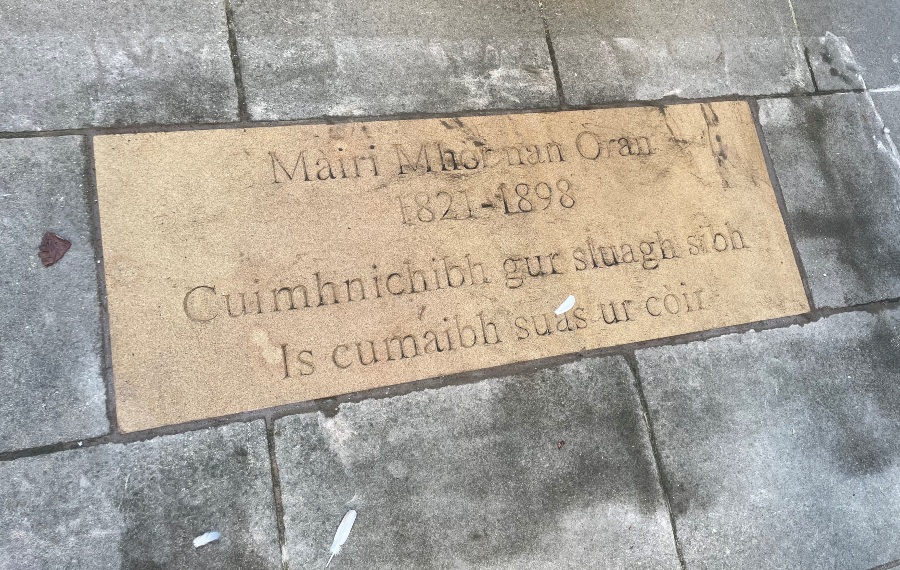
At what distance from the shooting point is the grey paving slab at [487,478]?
2.06 m

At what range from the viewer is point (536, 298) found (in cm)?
238

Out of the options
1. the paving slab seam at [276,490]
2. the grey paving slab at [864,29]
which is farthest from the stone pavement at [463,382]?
the grey paving slab at [864,29]

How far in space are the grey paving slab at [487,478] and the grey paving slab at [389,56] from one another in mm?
1277

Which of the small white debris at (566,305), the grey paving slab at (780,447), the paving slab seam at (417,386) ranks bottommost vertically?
the grey paving slab at (780,447)

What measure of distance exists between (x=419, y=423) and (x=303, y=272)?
2.47 feet

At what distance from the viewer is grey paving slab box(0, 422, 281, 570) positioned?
184 cm

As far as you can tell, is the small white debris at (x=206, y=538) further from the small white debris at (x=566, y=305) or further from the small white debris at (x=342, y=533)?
the small white debris at (x=566, y=305)

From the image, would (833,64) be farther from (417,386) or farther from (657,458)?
(417,386)

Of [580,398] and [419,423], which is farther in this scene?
[580,398]

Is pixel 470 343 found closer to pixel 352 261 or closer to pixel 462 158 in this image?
pixel 352 261

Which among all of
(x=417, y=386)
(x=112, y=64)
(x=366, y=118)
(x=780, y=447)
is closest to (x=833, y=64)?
(x=780, y=447)

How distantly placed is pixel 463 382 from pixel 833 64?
2827mm

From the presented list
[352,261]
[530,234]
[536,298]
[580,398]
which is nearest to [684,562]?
[580,398]

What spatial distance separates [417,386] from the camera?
2.21 meters
